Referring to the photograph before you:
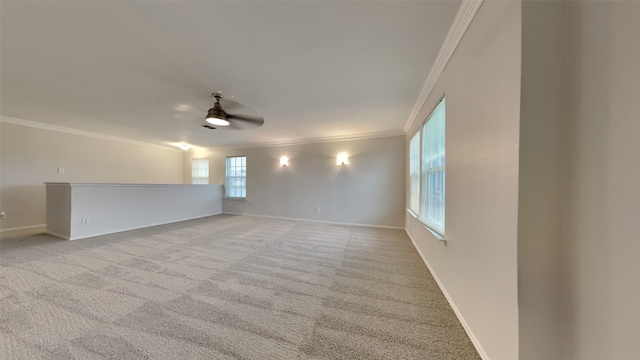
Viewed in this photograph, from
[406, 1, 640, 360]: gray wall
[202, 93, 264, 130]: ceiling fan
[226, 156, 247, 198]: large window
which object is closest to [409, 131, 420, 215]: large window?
[406, 1, 640, 360]: gray wall

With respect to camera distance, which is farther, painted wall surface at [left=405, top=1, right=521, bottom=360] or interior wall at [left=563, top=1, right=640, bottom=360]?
painted wall surface at [left=405, top=1, right=521, bottom=360]

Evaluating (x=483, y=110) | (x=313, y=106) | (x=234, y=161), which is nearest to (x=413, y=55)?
(x=483, y=110)

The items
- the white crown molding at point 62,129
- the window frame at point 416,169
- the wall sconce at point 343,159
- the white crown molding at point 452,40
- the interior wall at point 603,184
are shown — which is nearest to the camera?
the interior wall at point 603,184

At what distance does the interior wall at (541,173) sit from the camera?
0.91m

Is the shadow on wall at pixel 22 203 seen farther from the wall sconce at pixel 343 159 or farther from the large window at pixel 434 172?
the large window at pixel 434 172

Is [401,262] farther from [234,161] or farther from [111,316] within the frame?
[234,161]

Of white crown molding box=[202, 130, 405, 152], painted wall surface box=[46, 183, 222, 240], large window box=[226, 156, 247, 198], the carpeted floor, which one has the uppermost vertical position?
white crown molding box=[202, 130, 405, 152]

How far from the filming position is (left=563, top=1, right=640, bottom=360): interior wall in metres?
0.68

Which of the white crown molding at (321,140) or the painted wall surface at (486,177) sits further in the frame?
the white crown molding at (321,140)

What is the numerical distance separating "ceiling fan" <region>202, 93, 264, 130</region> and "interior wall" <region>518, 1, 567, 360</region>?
2.87m

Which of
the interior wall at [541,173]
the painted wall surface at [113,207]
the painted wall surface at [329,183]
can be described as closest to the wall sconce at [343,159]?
the painted wall surface at [329,183]

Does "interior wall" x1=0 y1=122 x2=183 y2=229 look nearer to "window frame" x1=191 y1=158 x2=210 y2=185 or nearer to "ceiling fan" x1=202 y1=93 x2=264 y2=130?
"window frame" x1=191 y1=158 x2=210 y2=185

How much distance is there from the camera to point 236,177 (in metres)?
6.44

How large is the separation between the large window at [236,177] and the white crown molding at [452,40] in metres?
5.40
